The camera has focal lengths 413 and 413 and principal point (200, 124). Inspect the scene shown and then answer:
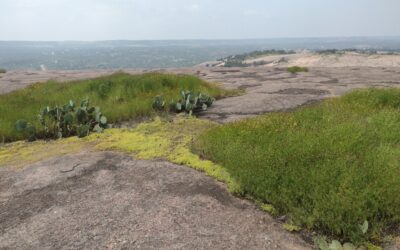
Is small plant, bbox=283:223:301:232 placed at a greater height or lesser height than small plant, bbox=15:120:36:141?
lesser

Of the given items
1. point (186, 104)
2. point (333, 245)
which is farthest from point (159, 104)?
point (333, 245)

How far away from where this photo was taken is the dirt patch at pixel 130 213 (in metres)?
3.98

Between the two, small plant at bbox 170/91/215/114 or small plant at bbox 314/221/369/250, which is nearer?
small plant at bbox 314/221/369/250

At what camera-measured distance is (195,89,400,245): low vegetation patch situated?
4.13 m

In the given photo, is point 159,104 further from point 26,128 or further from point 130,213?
point 130,213

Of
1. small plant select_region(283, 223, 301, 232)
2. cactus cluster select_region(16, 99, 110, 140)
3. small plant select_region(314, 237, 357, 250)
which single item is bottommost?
small plant select_region(283, 223, 301, 232)

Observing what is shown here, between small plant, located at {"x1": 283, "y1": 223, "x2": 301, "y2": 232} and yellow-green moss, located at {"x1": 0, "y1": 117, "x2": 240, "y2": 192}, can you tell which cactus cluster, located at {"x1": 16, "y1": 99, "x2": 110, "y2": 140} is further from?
small plant, located at {"x1": 283, "y1": 223, "x2": 301, "y2": 232}

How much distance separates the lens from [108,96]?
12.0 m

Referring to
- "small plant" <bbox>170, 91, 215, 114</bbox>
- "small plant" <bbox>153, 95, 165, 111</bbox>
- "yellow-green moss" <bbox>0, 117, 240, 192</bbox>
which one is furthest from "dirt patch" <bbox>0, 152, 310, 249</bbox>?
"small plant" <bbox>153, 95, 165, 111</bbox>

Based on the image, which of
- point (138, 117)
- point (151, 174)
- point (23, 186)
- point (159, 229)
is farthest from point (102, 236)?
point (138, 117)

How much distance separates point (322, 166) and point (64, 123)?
17.7 ft

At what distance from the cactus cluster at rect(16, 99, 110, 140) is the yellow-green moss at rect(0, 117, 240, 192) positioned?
27 cm

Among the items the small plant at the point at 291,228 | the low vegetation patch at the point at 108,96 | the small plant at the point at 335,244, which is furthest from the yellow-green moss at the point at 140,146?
the small plant at the point at 335,244

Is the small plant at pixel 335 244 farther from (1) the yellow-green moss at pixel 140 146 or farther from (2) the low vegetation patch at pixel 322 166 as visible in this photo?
(1) the yellow-green moss at pixel 140 146
